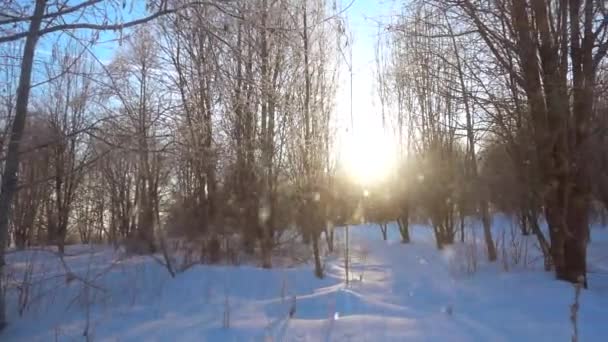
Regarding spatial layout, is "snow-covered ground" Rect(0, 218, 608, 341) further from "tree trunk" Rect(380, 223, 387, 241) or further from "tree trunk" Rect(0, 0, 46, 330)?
"tree trunk" Rect(380, 223, 387, 241)

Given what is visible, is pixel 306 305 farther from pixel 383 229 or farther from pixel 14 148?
pixel 383 229

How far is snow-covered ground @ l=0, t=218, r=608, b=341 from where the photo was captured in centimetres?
466

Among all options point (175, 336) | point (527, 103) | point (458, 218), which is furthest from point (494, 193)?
point (175, 336)

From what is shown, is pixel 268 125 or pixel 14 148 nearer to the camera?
pixel 14 148

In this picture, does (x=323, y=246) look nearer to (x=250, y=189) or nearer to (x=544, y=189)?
(x=250, y=189)

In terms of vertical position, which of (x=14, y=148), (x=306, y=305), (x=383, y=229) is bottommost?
(x=306, y=305)

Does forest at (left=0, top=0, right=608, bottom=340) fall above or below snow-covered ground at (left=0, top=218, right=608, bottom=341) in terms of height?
above

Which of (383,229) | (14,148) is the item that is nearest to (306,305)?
(14,148)

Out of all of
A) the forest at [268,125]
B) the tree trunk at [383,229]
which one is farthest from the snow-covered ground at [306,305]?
the tree trunk at [383,229]

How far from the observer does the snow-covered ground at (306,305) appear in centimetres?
466

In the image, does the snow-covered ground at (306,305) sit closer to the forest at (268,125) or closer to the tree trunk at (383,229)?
the forest at (268,125)

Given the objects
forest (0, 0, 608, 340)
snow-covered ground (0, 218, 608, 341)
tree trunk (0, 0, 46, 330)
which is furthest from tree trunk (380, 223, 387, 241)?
tree trunk (0, 0, 46, 330)

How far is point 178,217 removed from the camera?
1305cm

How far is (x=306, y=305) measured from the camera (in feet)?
18.5
